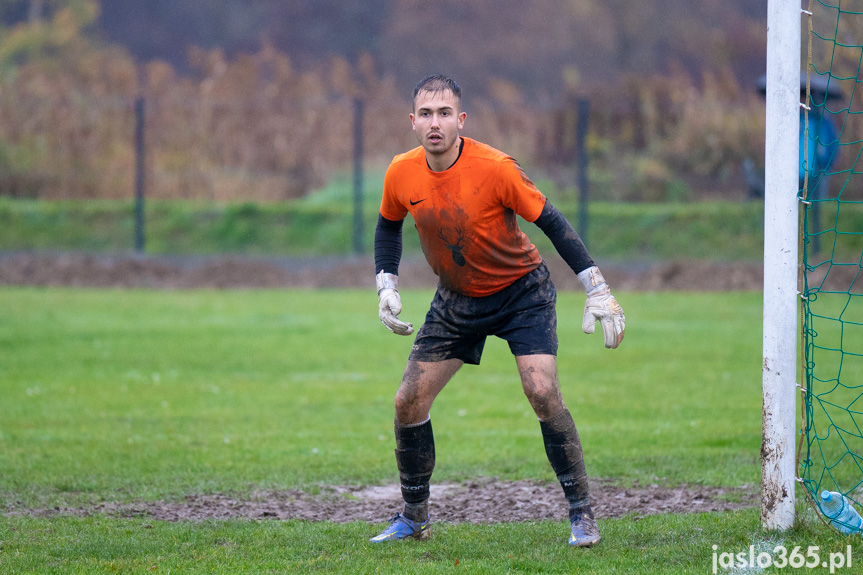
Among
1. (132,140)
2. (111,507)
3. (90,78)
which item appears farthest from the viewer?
(90,78)

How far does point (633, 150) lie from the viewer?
74.0 feet

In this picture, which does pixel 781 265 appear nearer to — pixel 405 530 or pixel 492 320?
pixel 492 320

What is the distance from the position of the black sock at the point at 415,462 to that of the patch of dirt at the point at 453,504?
0.55 meters

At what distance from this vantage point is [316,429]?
27.2 feet

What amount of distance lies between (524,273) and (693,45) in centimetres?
3417

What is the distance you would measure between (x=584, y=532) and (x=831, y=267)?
800 cm

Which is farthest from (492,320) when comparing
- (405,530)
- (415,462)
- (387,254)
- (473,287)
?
(405,530)

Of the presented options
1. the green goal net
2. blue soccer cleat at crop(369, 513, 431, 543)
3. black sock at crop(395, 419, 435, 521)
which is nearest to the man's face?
black sock at crop(395, 419, 435, 521)

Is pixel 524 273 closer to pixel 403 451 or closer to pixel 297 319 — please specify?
pixel 403 451

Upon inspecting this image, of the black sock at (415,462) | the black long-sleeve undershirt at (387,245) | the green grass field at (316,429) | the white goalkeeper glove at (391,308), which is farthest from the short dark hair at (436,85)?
the green grass field at (316,429)

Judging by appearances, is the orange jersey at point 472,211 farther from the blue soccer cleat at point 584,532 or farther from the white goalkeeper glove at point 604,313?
the blue soccer cleat at point 584,532

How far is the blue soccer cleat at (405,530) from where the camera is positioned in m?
5.09

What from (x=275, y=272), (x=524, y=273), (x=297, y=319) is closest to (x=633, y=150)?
(x=275, y=272)

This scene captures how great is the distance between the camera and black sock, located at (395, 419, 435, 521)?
16.8ft
